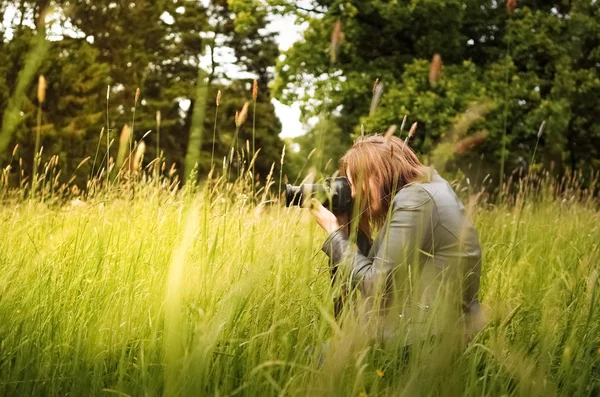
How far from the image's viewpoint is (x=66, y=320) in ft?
7.47

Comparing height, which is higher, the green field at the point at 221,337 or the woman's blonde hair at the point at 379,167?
the woman's blonde hair at the point at 379,167

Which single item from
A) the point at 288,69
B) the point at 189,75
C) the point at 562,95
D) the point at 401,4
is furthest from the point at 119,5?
the point at 562,95

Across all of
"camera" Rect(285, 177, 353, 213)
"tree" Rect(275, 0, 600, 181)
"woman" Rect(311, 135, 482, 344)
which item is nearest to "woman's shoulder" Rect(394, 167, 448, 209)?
"woman" Rect(311, 135, 482, 344)

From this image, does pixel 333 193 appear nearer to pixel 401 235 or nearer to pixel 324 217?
pixel 324 217

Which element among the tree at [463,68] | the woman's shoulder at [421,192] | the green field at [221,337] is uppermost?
the tree at [463,68]

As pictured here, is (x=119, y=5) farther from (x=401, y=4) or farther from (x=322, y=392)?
(x=322, y=392)

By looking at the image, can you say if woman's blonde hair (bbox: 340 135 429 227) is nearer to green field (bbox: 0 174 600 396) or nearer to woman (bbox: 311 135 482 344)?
woman (bbox: 311 135 482 344)

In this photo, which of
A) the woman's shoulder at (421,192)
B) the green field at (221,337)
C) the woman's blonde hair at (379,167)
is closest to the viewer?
the green field at (221,337)

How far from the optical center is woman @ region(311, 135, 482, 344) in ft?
7.33

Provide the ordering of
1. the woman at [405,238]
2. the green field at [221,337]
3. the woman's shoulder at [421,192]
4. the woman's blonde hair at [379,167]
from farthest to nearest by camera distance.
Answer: the woman's blonde hair at [379,167] < the woman's shoulder at [421,192] < the woman at [405,238] < the green field at [221,337]

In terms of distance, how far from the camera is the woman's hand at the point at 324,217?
8.40ft

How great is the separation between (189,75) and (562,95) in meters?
12.7

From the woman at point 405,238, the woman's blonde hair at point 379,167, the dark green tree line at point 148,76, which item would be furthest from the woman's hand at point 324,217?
the dark green tree line at point 148,76

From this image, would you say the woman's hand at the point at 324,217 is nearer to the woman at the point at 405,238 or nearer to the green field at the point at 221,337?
the woman at the point at 405,238
